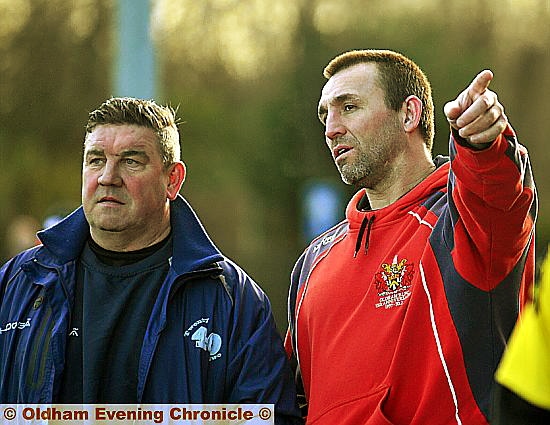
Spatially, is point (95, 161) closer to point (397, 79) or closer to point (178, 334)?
point (178, 334)

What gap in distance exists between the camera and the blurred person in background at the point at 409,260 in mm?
2607

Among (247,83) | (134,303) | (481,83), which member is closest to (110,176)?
(134,303)

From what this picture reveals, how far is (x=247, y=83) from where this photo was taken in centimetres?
1482

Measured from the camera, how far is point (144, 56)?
4574mm

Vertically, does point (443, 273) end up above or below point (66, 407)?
above

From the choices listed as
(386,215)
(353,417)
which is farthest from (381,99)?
(353,417)

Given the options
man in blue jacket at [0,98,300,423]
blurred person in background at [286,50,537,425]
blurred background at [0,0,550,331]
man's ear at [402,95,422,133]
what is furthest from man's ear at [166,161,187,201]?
blurred background at [0,0,550,331]

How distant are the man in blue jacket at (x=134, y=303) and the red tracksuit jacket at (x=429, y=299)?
232mm

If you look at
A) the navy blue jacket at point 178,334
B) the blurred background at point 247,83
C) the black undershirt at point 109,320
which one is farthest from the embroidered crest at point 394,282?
the blurred background at point 247,83

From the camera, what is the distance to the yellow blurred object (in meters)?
1.57

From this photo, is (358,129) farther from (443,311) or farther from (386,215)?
(443,311)

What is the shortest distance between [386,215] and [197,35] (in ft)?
34.6

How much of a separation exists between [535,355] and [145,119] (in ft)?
6.65

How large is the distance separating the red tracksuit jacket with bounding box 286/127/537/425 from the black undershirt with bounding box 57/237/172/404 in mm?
523
